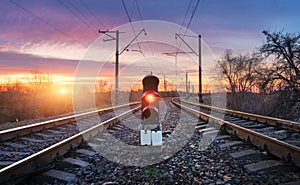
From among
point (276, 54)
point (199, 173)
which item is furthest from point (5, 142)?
point (276, 54)

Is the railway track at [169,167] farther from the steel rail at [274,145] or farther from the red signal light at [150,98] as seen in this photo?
the red signal light at [150,98]

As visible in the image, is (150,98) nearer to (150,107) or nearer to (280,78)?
(150,107)

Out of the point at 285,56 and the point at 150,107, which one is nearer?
the point at 150,107

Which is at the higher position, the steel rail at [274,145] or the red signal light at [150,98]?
the red signal light at [150,98]

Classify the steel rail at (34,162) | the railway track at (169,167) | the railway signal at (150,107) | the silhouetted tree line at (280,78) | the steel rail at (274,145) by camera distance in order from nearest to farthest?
the steel rail at (34,162) < the railway track at (169,167) < the steel rail at (274,145) < the railway signal at (150,107) < the silhouetted tree line at (280,78)

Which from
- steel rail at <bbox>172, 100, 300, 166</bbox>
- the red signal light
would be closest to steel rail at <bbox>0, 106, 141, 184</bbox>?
the red signal light

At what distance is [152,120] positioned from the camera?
713 cm

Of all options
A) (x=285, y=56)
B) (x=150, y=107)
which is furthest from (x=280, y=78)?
(x=150, y=107)

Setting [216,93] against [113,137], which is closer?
[113,137]

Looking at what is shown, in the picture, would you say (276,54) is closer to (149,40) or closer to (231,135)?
(149,40)

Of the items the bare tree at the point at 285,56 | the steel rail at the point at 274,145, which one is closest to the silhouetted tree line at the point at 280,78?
the bare tree at the point at 285,56

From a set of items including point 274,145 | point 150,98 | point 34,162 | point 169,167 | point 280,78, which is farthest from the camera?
point 280,78

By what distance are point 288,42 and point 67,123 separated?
1816 cm

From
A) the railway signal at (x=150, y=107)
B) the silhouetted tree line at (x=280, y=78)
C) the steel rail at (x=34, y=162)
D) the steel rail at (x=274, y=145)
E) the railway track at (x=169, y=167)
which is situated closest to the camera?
the steel rail at (x=34, y=162)
